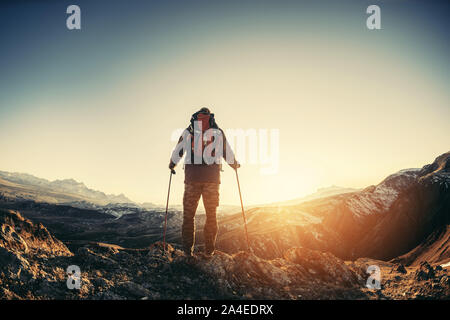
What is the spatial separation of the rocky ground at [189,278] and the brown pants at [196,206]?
407mm

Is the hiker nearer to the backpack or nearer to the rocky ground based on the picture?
the backpack

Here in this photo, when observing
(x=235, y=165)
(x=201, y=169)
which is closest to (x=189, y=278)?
(x=201, y=169)

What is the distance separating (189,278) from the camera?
5027mm

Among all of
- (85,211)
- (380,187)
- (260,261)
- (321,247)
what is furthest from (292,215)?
(85,211)

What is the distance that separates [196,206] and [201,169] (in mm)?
968

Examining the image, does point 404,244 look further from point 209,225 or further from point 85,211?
point 85,211

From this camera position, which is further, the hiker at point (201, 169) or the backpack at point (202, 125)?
the backpack at point (202, 125)

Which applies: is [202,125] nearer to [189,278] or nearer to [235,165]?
[235,165]

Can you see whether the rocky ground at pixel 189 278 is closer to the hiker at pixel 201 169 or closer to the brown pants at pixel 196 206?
the brown pants at pixel 196 206

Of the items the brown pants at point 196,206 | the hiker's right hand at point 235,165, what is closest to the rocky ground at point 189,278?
the brown pants at point 196,206

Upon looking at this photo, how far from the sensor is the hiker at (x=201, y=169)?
233 inches

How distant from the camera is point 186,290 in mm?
4555

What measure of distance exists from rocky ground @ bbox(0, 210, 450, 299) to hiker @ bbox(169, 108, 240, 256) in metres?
0.64
